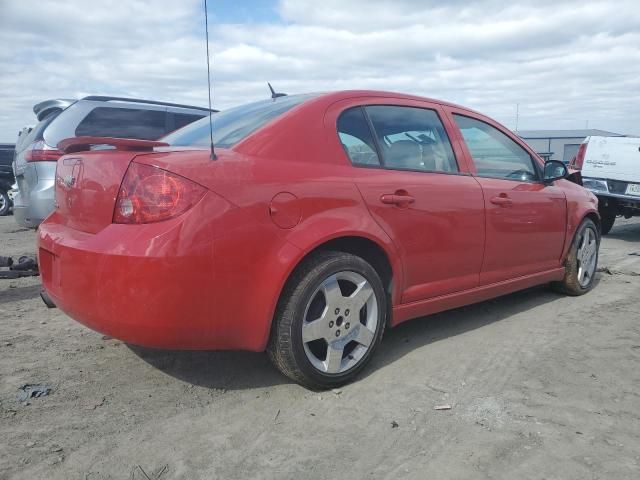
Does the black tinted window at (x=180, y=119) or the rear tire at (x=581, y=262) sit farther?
the black tinted window at (x=180, y=119)

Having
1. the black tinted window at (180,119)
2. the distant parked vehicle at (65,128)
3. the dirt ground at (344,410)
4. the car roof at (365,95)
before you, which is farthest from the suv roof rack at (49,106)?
the car roof at (365,95)

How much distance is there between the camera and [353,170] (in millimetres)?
3008

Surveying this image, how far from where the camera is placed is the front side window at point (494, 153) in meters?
3.85

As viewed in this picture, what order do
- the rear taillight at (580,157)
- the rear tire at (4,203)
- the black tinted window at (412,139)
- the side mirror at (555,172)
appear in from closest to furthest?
the black tinted window at (412,139), the side mirror at (555,172), the rear taillight at (580,157), the rear tire at (4,203)

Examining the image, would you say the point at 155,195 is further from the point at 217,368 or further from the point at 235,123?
the point at 217,368

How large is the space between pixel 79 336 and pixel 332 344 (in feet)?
6.16

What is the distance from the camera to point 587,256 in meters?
4.95

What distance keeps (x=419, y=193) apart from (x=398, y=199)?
7.7 inches

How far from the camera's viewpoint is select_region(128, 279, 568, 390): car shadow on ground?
3.05 metres

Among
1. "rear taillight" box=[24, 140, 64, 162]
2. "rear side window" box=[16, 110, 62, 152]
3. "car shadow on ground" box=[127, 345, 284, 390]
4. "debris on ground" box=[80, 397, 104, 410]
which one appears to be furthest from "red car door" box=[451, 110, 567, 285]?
"rear side window" box=[16, 110, 62, 152]

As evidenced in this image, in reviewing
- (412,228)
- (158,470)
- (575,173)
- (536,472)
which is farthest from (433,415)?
(575,173)

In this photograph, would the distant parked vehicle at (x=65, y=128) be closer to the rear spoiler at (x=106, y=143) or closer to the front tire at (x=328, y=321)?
the rear spoiler at (x=106, y=143)

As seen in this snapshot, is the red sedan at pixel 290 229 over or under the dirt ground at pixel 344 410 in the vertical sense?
over

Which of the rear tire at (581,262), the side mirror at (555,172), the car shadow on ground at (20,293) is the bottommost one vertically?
the car shadow on ground at (20,293)
